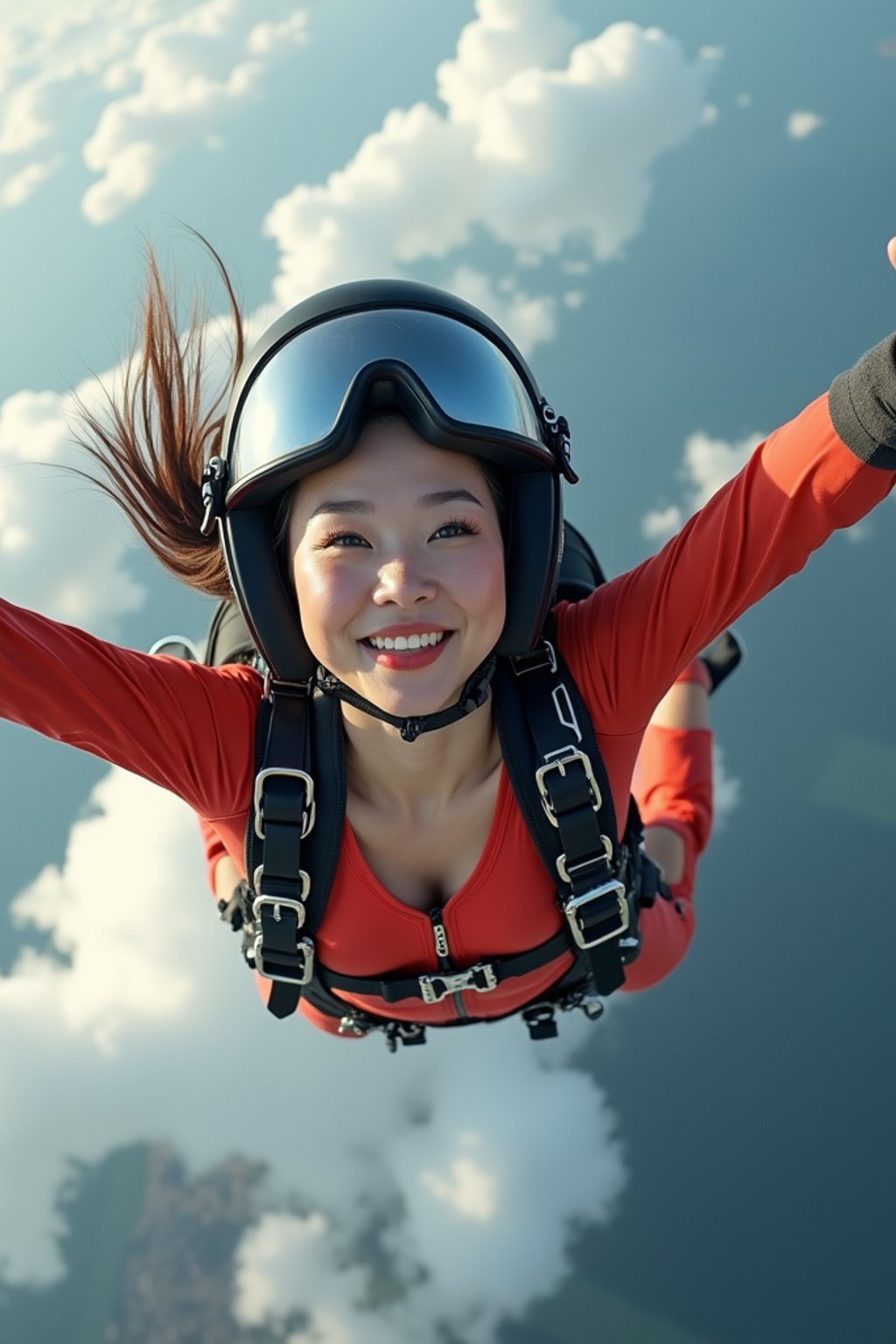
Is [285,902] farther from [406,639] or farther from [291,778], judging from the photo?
[406,639]

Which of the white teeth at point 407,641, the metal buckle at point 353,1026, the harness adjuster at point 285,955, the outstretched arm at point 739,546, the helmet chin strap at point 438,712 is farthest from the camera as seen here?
the metal buckle at point 353,1026

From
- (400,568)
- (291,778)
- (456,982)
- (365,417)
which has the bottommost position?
(456,982)

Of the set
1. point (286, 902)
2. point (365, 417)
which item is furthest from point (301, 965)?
point (365, 417)

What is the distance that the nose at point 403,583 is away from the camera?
2107mm

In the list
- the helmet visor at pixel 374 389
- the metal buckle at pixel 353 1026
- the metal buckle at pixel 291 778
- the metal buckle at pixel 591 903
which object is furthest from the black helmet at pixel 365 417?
the metal buckle at pixel 353 1026

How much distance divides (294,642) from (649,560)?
0.76 meters

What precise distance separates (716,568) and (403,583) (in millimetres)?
590

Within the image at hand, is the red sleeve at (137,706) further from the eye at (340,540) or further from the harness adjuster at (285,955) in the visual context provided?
the eye at (340,540)

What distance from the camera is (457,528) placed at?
2.20 m

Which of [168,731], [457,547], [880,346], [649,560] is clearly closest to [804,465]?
[880,346]

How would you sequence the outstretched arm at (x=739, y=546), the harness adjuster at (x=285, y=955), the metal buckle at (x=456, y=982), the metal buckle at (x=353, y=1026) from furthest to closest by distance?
the metal buckle at (x=353, y=1026)
the metal buckle at (x=456, y=982)
the harness adjuster at (x=285, y=955)
the outstretched arm at (x=739, y=546)

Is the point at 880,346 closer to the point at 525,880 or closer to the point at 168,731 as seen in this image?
the point at 525,880

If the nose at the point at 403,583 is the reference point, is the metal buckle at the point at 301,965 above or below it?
below

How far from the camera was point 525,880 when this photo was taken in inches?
100
